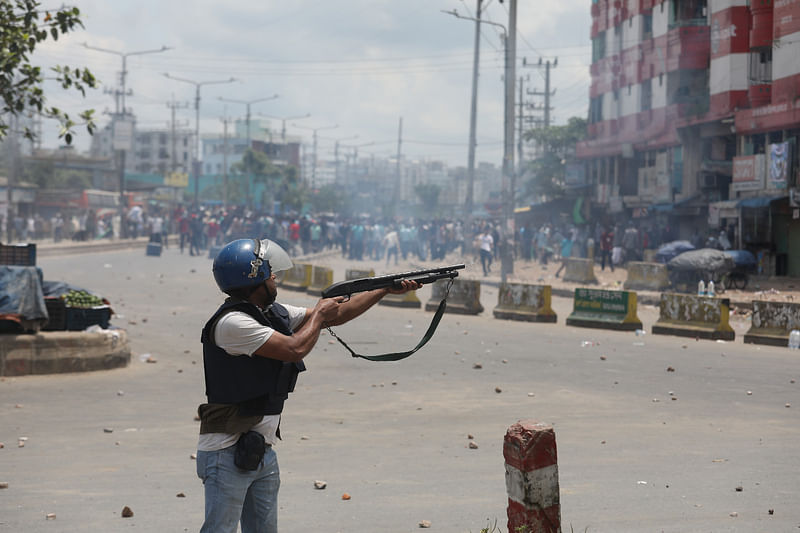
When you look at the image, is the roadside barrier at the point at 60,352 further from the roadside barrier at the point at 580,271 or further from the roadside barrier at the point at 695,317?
the roadside barrier at the point at 580,271

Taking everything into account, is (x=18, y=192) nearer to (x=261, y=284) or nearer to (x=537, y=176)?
(x=537, y=176)

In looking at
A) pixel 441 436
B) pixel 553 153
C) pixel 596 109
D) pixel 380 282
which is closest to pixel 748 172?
pixel 596 109

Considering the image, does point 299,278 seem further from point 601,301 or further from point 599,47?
point 599,47

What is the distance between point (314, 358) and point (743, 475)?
7424 mm

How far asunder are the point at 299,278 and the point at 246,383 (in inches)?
842

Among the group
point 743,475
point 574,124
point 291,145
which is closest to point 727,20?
point 574,124

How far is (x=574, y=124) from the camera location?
208 ft

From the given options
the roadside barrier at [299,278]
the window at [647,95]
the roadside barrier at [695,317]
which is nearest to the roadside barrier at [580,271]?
the roadside barrier at [299,278]

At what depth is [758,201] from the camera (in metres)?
30.6

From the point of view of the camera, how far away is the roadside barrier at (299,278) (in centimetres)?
2458

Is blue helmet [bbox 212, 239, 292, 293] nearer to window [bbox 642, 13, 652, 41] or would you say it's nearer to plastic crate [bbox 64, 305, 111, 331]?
plastic crate [bbox 64, 305, 111, 331]

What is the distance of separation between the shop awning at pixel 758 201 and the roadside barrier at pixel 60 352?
2384 centimetres

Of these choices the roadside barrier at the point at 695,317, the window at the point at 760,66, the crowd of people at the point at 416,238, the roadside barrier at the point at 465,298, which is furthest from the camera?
the crowd of people at the point at 416,238

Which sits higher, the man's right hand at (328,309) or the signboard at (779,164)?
the signboard at (779,164)
